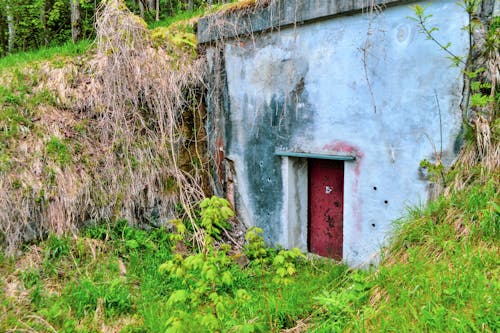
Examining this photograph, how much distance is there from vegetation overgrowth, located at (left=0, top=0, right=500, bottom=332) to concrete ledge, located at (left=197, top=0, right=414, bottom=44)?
20.3 inches

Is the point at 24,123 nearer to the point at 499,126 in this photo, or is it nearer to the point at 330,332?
the point at 330,332

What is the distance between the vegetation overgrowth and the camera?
2609mm

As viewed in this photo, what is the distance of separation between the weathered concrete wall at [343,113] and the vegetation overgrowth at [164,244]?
1.10 ft

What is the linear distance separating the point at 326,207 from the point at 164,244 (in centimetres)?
233

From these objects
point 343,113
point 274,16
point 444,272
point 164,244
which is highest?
point 274,16

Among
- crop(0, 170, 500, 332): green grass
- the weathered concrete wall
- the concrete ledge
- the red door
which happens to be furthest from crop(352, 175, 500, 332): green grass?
the concrete ledge

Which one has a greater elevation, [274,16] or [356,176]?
[274,16]

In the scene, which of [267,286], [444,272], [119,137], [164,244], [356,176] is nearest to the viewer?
[444,272]

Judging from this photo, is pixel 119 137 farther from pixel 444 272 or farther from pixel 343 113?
pixel 444 272

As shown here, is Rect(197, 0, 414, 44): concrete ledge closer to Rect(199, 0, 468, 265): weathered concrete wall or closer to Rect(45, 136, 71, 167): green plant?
Rect(199, 0, 468, 265): weathered concrete wall

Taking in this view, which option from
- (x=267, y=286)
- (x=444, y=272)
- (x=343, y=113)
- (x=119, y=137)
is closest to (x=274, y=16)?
(x=343, y=113)

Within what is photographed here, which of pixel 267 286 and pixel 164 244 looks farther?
pixel 164 244

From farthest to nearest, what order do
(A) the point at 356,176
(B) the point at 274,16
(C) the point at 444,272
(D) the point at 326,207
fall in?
(D) the point at 326,207 < (B) the point at 274,16 < (A) the point at 356,176 < (C) the point at 444,272

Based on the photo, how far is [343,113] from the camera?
4.43 m
